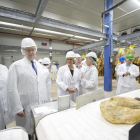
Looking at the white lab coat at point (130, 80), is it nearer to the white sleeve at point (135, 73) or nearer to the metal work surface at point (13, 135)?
the white sleeve at point (135, 73)

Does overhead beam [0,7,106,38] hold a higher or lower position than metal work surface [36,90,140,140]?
higher

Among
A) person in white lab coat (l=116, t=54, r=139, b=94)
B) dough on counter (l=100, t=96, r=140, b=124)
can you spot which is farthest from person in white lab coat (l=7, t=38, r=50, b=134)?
person in white lab coat (l=116, t=54, r=139, b=94)

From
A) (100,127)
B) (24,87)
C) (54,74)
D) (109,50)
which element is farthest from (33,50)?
(54,74)

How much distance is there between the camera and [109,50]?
4.14m

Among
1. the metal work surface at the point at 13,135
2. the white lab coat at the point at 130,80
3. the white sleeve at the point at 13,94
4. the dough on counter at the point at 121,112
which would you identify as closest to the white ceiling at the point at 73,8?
the white lab coat at the point at 130,80

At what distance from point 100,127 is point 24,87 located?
1195 millimetres

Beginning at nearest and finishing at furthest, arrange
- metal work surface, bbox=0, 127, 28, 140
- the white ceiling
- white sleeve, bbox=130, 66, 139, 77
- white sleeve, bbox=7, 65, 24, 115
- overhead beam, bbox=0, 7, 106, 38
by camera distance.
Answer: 1. metal work surface, bbox=0, 127, 28, 140
2. white sleeve, bbox=7, 65, 24, 115
3. overhead beam, bbox=0, 7, 106, 38
4. white sleeve, bbox=130, 66, 139, 77
5. the white ceiling

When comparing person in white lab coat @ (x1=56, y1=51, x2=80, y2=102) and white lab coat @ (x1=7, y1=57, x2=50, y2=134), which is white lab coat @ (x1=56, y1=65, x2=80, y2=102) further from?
white lab coat @ (x1=7, y1=57, x2=50, y2=134)

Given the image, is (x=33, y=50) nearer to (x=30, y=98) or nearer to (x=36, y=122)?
(x=30, y=98)

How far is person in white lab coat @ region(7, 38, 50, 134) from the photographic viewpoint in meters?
1.22

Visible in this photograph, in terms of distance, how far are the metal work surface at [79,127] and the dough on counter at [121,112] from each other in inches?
1.3

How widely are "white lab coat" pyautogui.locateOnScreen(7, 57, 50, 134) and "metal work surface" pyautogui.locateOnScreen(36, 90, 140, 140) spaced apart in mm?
820

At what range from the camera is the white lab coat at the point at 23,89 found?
122cm

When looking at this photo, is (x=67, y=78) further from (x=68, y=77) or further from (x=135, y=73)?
(x=135, y=73)
